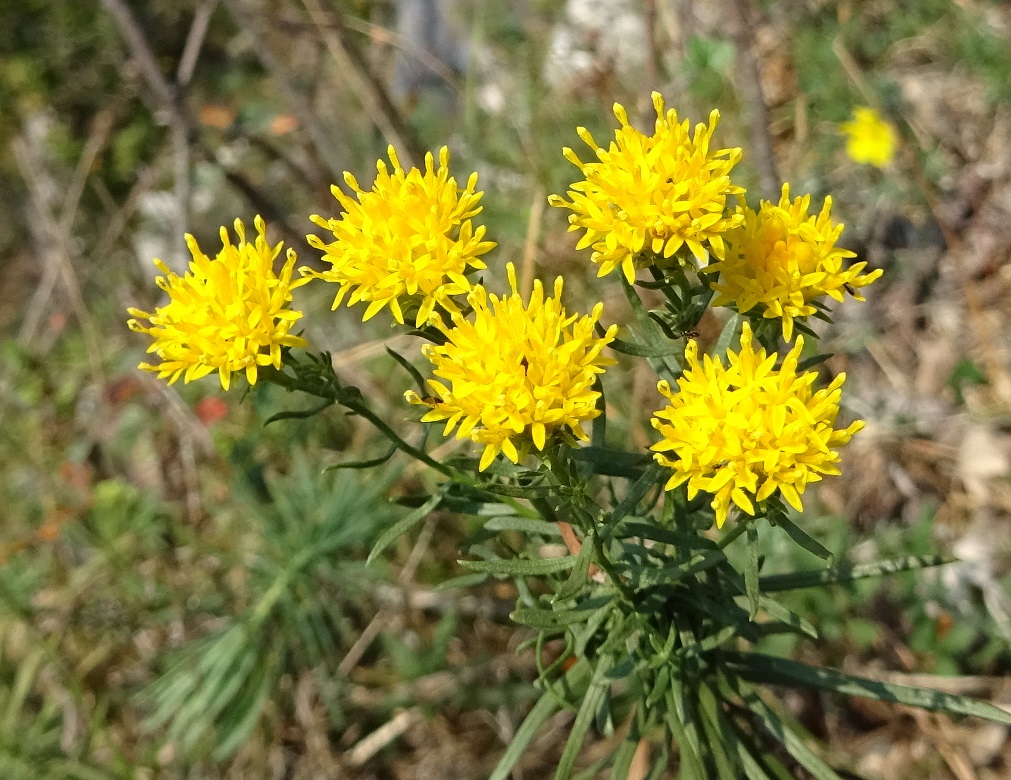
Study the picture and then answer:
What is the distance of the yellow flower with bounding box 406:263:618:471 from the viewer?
117 centimetres

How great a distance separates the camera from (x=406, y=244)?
4.33 feet

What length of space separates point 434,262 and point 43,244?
516 cm

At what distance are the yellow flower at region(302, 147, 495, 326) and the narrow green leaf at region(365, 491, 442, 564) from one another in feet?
1.07

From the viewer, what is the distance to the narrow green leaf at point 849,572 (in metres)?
1.47

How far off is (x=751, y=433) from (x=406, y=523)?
0.59m

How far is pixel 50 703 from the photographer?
2953mm

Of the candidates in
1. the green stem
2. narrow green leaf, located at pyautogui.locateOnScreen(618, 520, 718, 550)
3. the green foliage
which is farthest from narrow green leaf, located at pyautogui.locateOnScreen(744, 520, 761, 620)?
the green foliage

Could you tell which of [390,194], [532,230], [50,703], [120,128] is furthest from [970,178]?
[120,128]

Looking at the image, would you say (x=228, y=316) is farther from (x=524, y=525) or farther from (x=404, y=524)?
(x=524, y=525)

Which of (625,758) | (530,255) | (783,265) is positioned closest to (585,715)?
(625,758)

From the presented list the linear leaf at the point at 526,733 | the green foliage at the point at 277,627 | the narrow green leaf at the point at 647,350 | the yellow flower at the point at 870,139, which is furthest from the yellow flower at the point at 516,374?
the yellow flower at the point at 870,139

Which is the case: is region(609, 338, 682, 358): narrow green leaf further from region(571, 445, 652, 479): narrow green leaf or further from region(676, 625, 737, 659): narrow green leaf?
region(676, 625, 737, 659): narrow green leaf

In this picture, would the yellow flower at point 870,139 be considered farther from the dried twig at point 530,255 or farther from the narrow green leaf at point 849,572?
the narrow green leaf at point 849,572

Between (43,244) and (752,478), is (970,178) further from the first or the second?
(43,244)
